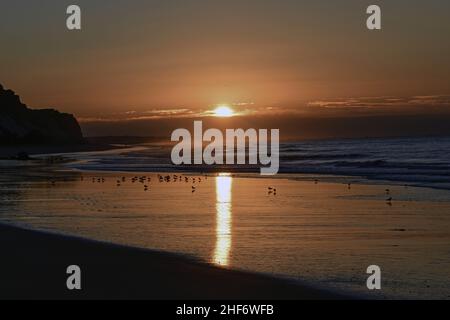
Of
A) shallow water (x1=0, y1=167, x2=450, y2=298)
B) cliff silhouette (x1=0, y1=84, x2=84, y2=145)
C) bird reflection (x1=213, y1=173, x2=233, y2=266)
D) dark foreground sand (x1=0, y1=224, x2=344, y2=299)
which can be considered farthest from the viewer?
cliff silhouette (x1=0, y1=84, x2=84, y2=145)

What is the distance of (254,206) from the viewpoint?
22.1 m

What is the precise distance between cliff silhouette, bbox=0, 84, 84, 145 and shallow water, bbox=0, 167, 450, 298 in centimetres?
9452

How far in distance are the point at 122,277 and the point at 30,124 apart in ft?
477

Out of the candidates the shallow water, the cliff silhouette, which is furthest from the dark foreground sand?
the cliff silhouette

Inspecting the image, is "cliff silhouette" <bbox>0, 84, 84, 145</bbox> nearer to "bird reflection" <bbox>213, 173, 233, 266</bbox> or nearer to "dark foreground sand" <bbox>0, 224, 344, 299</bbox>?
"bird reflection" <bbox>213, 173, 233, 266</bbox>

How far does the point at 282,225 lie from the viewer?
1716 centimetres

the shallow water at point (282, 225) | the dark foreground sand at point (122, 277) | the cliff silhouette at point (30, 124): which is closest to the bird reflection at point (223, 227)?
the shallow water at point (282, 225)

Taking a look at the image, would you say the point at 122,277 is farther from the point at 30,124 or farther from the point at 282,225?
the point at 30,124

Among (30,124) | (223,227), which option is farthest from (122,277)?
(30,124)

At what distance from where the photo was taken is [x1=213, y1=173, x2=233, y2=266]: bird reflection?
512 inches

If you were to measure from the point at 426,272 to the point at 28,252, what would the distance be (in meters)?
7.64
